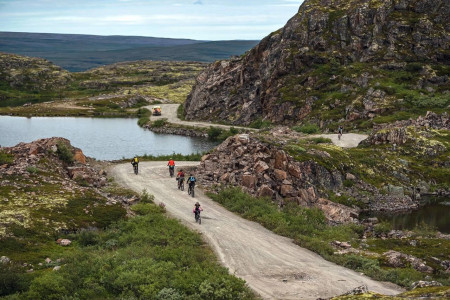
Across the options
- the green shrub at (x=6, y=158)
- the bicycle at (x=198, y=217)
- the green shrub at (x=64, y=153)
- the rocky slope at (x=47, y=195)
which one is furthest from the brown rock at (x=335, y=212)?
the green shrub at (x=6, y=158)

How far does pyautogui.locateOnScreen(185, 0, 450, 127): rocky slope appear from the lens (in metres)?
95.9

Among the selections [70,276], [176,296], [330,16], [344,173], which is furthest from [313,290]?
[330,16]

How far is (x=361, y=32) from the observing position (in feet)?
362

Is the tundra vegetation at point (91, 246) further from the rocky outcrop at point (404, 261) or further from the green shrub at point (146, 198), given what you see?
the rocky outcrop at point (404, 261)

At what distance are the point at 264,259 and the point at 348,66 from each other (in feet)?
277

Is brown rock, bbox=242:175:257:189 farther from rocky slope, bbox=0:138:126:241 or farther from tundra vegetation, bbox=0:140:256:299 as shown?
rocky slope, bbox=0:138:126:241

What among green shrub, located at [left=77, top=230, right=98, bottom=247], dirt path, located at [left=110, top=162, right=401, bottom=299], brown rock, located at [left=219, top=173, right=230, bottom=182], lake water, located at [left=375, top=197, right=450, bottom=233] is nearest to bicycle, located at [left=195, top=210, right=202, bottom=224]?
dirt path, located at [left=110, top=162, right=401, bottom=299]

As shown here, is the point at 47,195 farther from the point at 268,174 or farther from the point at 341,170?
the point at 341,170

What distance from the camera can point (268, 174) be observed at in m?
46.7

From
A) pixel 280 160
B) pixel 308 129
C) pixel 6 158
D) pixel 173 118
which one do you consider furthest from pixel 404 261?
pixel 173 118

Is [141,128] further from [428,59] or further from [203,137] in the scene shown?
[428,59]

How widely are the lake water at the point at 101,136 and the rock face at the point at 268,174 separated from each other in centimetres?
3660

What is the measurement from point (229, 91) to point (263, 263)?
3986 inches

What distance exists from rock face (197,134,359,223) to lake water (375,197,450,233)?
397 cm
